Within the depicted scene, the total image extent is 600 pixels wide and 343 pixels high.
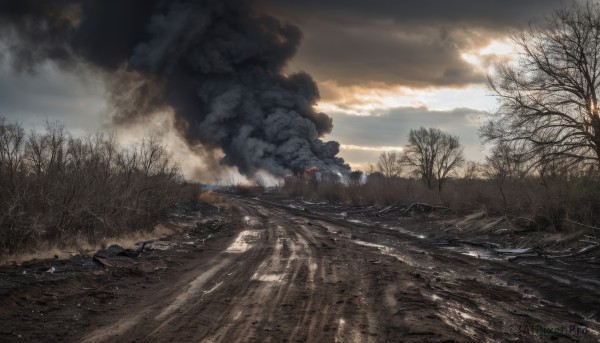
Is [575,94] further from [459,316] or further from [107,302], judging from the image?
[107,302]

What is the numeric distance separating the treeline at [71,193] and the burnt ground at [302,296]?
4.53 feet

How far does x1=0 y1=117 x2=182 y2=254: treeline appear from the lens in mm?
10797

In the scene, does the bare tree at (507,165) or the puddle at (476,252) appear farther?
the bare tree at (507,165)

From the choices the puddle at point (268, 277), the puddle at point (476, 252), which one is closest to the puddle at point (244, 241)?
the puddle at point (268, 277)

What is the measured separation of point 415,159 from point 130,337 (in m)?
55.5

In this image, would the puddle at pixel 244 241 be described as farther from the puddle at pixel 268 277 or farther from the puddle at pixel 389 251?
the puddle at pixel 268 277

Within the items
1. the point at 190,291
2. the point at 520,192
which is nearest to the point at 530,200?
the point at 520,192

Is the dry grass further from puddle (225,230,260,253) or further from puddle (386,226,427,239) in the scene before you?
puddle (225,230,260,253)

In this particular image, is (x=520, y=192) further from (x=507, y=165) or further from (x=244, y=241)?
(x=244, y=241)

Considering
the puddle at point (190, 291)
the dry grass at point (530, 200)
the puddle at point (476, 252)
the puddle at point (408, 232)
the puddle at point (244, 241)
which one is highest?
the dry grass at point (530, 200)

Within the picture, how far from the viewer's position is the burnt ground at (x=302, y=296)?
582cm

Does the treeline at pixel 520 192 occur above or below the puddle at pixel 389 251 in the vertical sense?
above

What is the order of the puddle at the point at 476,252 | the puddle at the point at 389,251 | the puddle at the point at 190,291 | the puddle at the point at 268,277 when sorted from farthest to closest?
the puddle at the point at 476,252 → the puddle at the point at 389,251 → the puddle at the point at 268,277 → the puddle at the point at 190,291

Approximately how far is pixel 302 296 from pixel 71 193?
28.4 feet
